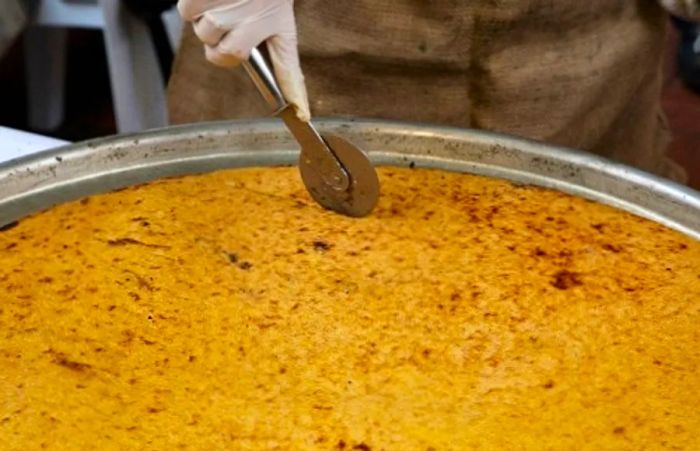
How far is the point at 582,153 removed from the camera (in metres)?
1.05

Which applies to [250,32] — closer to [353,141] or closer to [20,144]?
[353,141]

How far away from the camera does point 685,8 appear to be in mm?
1310

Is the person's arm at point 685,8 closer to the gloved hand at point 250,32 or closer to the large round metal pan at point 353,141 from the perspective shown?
the large round metal pan at point 353,141

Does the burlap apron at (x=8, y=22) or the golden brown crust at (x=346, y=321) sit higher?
the golden brown crust at (x=346, y=321)

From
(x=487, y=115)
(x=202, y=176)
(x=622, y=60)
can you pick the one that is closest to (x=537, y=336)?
(x=202, y=176)

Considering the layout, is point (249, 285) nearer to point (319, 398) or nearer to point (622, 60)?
point (319, 398)

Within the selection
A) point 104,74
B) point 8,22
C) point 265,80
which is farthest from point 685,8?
point 104,74

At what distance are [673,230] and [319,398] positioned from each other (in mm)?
398

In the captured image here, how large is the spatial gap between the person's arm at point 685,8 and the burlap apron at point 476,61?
0.05 metres

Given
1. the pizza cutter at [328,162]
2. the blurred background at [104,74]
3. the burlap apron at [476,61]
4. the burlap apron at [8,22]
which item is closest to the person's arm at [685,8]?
the burlap apron at [476,61]

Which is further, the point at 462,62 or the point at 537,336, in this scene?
the point at 462,62

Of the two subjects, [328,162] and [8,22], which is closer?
[328,162]

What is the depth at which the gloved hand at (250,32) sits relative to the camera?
975 millimetres

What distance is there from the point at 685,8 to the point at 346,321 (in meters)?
0.70
